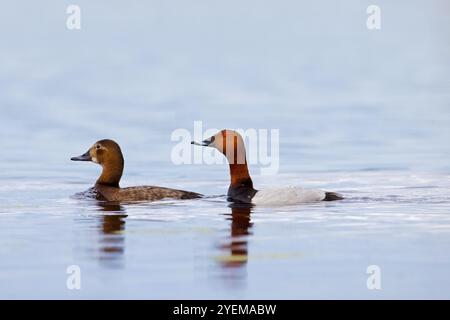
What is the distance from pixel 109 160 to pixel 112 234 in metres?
3.97

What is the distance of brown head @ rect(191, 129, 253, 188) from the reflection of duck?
791mm

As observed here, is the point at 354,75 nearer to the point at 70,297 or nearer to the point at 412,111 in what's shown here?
the point at 412,111

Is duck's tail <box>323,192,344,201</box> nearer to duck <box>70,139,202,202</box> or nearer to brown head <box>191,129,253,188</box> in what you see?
brown head <box>191,129,253,188</box>

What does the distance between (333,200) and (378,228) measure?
2539 mm

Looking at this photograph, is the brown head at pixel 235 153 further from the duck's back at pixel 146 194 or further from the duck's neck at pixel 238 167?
the duck's back at pixel 146 194

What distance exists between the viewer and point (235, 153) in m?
15.8

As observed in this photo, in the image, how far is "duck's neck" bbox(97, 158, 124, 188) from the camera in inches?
639

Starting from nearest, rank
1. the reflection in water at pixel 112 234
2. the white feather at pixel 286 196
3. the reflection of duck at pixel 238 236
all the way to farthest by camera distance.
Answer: the reflection of duck at pixel 238 236 → the reflection in water at pixel 112 234 → the white feather at pixel 286 196

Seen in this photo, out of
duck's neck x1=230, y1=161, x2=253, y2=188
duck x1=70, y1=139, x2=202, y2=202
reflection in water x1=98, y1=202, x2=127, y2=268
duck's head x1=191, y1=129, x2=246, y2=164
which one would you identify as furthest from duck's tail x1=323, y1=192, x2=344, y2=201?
reflection in water x1=98, y1=202, x2=127, y2=268

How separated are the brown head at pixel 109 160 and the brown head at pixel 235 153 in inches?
41.5

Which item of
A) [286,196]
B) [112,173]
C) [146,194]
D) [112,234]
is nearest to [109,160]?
[112,173]

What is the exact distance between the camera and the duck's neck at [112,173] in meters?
16.2

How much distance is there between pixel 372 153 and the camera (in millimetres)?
21062

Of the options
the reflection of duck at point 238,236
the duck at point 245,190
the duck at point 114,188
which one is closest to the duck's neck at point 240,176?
the duck at point 245,190
